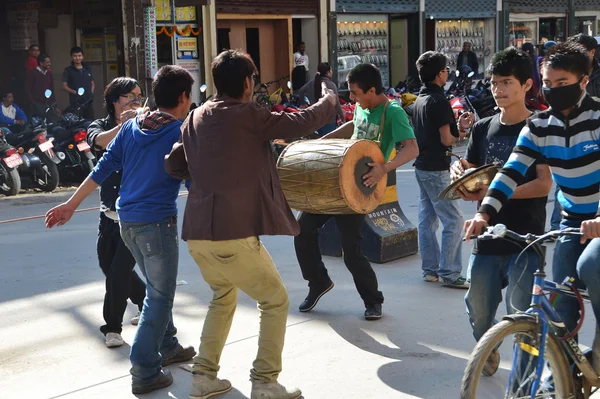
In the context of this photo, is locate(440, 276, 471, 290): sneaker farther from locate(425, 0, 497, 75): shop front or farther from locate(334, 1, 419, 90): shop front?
locate(425, 0, 497, 75): shop front

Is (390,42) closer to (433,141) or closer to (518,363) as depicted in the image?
(433,141)

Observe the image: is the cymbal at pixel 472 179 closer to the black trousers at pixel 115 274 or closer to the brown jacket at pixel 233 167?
the brown jacket at pixel 233 167

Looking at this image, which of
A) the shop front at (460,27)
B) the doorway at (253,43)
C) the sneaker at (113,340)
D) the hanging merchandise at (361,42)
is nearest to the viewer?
the sneaker at (113,340)

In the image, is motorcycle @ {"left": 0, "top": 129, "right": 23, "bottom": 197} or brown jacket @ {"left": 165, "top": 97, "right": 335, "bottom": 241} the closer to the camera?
brown jacket @ {"left": 165, "top": 97, "right": 335, "bottom": 241}

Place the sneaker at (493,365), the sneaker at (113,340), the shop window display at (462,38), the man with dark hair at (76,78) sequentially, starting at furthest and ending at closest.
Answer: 1. the shop window display at (462,38)
2. the man with dark hair at (76,78)
3. the sneaker at (113,340)
4. the sneaker at (493,365)

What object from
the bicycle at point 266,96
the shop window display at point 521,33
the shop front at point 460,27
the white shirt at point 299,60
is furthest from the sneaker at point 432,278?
the shop window display at point 521,33

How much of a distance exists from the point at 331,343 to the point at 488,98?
13430 millimetres

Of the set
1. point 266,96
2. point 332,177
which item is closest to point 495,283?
point 332,177

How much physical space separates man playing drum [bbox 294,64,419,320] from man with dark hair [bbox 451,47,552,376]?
1.28 meters

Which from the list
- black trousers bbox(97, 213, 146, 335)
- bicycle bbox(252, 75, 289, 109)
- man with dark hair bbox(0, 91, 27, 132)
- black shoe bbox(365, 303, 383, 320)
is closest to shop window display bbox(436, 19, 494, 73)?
bicycle bbox(252, 75, 289, 109)

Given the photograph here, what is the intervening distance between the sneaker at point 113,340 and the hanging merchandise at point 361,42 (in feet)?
56.4

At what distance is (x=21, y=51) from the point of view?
61.4 feet

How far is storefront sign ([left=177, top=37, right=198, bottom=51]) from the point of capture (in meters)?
19.0

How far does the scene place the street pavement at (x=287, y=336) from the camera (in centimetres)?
487
